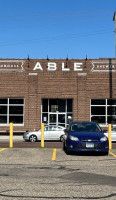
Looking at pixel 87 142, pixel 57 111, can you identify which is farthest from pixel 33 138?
pixel 87 142

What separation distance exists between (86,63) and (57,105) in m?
4.91

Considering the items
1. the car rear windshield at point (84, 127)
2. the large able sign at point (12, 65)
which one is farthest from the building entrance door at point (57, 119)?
the car rear windshield at point (84, 127)

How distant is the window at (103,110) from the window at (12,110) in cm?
687

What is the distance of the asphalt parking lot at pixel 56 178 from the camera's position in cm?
631

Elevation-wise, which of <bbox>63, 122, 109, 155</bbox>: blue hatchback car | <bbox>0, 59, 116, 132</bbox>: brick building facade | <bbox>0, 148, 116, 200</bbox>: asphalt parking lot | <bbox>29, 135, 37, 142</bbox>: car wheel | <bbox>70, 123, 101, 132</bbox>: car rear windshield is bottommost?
<bbox>29, 135, 37, 142</bbox>: car wheel

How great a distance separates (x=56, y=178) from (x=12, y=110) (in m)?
23.7

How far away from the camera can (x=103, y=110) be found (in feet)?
102

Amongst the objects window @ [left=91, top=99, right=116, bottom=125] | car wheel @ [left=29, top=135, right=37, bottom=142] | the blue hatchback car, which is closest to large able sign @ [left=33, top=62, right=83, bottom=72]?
window @ [left=91, top=99, right=116, bottom=125]

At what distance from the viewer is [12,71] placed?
31.1 m

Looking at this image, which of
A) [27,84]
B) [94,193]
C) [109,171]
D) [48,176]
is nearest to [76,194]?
[94,193]

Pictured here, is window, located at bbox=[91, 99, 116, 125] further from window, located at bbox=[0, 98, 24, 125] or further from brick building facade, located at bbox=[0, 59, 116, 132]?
window, located at bbox=[0, 98, 24, 125]

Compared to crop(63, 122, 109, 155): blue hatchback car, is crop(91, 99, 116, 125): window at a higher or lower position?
higher

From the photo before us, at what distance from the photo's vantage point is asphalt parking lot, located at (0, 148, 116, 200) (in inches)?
248

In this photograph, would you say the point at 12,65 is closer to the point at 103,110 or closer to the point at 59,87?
the point at 59,87
